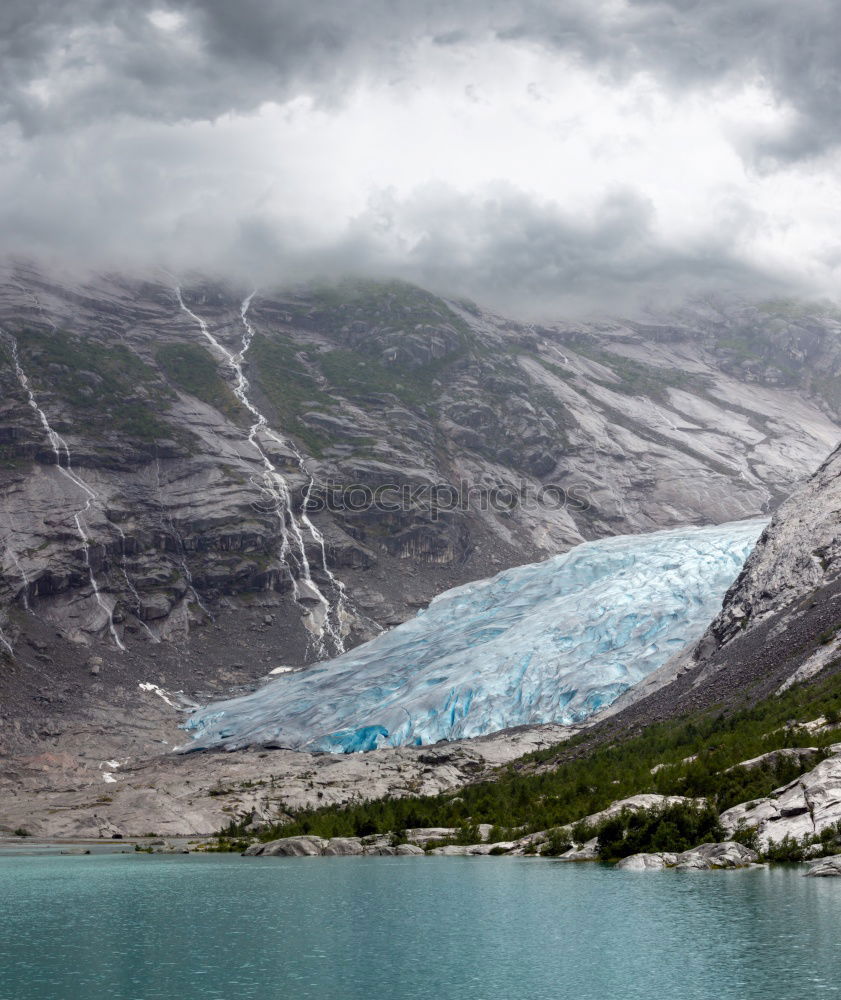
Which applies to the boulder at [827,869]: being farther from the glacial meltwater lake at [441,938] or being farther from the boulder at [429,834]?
the boulder at [429,834]

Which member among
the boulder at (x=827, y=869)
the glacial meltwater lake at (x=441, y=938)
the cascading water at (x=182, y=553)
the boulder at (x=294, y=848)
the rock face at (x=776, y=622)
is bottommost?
the glacial meltwater lake at (x=441, y=938)

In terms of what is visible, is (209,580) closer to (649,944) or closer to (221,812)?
(221,812)

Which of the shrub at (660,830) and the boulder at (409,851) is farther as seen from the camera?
the boulder at (409,851)

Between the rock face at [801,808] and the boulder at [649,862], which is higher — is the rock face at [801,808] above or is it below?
above

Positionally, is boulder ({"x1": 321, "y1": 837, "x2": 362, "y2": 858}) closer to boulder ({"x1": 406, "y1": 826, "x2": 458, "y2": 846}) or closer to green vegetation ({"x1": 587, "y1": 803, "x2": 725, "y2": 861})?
boulder ({"x1": 406, "y1": 826, "x2": 458, "y2": 846})

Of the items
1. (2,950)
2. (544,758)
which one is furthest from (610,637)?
(2,950)

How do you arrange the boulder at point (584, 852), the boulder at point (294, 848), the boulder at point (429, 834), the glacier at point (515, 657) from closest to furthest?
the boulder at point (584, 852) < the boulder at point (429, 834) < the boulder at point (294, 848) < the glacier at point (515, 657)

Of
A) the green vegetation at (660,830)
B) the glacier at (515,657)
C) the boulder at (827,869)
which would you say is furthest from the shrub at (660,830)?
the glacier at (515,657)

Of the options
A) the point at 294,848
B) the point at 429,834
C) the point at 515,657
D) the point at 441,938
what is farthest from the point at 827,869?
the point at 515,657

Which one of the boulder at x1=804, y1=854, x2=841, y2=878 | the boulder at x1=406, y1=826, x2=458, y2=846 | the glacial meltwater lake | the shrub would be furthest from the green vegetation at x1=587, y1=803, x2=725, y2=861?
the boulder at x1=406, y1=826, x2=458, y2=846
